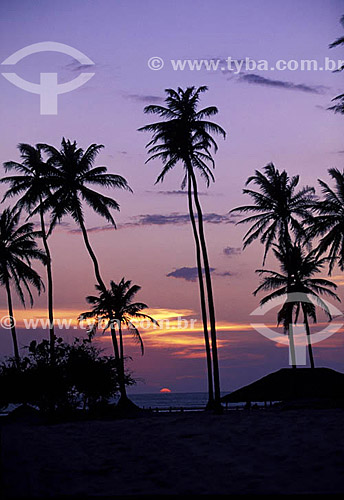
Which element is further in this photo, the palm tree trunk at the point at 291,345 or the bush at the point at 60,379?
the palm tree trunk at the point at 291,345

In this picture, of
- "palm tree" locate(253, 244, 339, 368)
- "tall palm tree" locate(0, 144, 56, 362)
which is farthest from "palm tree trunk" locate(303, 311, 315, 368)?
"tall palm tree" locate(0, 144, 56, 362)

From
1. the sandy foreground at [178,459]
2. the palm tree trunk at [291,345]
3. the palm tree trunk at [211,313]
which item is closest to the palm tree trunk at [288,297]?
the palm tree trunk at [291,345]

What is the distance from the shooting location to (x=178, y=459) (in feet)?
36.1

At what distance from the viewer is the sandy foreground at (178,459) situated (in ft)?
29.0

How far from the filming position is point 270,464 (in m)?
10.2

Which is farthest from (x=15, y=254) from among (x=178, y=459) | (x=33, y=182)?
(x=178, y=459)

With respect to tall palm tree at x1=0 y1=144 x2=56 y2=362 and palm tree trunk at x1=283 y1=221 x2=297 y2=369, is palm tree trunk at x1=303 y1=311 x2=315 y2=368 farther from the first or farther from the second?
tall palm tree at x1=0 y1=144 x2=56 y2=362

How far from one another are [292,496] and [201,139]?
75.3 ft

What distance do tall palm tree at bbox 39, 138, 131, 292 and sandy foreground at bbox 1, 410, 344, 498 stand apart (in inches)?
707

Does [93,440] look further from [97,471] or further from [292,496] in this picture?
[292,496]

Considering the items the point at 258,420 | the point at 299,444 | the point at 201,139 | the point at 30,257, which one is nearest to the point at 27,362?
the point at 30,257

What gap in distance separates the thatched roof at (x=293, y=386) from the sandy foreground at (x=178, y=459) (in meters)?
13.1

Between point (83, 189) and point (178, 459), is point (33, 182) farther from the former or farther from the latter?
point (178, 459)

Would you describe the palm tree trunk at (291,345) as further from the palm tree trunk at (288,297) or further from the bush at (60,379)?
the bush at (60,379)
